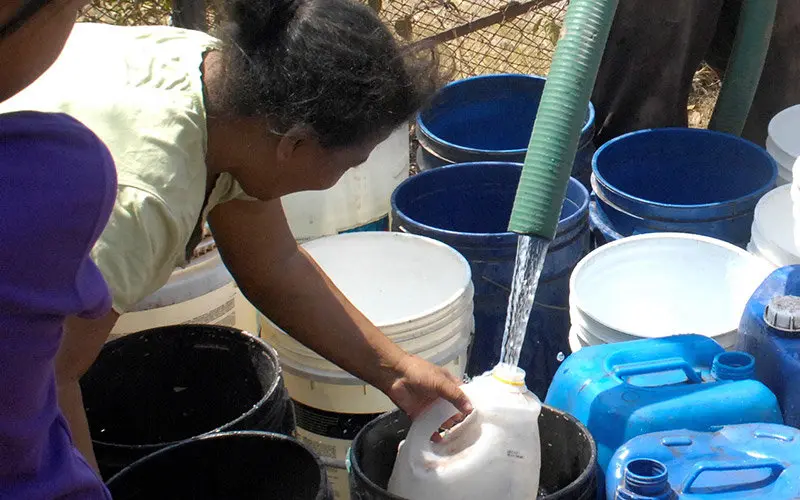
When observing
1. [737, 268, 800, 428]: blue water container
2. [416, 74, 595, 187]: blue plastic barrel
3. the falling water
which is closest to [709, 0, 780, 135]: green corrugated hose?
[416, 74, 595, 187]: blue plastic barrel

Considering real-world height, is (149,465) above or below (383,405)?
Result: above

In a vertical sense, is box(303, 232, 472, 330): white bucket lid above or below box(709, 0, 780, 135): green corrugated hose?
below

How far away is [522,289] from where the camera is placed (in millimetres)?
2414

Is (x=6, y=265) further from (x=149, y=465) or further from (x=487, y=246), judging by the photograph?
(x=487, y=246)

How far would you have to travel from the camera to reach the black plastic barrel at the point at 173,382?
6.94 feet

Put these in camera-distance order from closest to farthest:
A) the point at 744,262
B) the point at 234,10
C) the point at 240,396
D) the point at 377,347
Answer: the point at 234,10
the point at 377,347
the point at 240,396
the point at 744,262

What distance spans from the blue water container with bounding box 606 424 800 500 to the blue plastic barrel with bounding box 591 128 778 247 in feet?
3.09

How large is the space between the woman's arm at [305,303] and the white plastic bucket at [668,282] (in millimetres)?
649

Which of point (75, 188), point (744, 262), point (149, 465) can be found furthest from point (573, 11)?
point (75, 188)

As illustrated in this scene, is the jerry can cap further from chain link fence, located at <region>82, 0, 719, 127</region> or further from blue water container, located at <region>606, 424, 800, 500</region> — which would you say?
chain link fence, located at <region>82, 0, 719, 127</region>

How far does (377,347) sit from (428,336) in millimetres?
261

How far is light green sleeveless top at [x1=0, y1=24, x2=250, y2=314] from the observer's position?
1.41 metres

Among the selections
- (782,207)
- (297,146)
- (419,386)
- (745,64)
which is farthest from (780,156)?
(297,146)

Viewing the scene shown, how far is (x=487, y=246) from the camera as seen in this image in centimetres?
248
